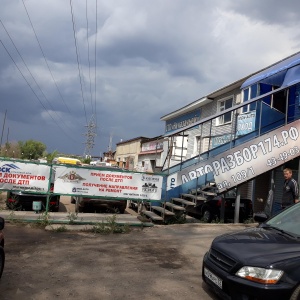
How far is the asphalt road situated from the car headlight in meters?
1.17

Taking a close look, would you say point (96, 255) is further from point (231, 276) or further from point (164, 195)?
point (164, 195)

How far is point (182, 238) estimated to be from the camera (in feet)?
28.8

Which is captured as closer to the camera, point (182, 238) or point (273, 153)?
point (182, 238)

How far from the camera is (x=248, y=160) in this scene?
1115 cm

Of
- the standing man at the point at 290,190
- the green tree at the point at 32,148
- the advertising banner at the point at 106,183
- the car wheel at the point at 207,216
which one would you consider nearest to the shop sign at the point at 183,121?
the car wheel at the point at 207,216

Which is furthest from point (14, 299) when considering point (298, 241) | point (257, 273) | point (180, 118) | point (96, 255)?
point (180, 118)

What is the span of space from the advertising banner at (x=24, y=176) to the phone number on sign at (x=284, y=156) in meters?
6.58

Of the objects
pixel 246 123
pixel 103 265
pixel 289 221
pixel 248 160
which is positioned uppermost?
pixel 246 123

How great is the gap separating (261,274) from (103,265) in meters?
3.12

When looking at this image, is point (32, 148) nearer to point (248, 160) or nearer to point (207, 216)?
point (207, 216)

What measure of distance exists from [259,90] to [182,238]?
775 cm

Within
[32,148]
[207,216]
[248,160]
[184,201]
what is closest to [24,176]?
[184,201]

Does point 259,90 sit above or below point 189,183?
above

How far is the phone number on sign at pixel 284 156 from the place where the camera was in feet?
36.8
